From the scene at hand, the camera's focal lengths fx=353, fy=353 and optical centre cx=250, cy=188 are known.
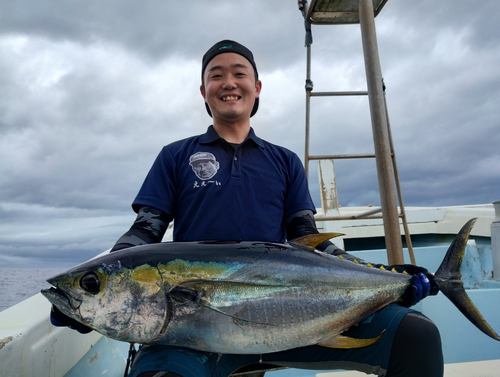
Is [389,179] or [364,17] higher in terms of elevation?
[364,17]

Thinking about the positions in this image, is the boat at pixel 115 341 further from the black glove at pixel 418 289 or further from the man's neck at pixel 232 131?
the man's neck at pixel 232 131

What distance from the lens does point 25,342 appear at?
158cm

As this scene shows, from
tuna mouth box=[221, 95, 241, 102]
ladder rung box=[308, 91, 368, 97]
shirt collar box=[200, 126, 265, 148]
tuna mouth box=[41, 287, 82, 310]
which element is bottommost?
tuna mouth box=[41, 287, 82, 310]

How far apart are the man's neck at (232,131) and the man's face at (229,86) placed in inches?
2.0

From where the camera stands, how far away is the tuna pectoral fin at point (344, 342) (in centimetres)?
130

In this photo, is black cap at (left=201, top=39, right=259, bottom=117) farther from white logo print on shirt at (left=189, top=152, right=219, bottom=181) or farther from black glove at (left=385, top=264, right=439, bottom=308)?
black glove at (left=385, top=264, right=439, bottom=308)

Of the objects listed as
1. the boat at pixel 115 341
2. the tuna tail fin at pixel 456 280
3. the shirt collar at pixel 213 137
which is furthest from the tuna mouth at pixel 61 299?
the tuna tail fin at pixel 456 280

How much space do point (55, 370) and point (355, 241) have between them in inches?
254

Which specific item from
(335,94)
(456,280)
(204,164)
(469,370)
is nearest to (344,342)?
(456,280)

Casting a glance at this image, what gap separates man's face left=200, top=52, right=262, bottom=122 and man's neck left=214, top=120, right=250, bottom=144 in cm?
5

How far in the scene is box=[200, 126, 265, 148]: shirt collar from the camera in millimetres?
2070

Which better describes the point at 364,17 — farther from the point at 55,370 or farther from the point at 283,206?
the point at 55,370

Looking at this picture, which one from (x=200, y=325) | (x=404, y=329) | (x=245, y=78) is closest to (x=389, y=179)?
(x=245, y=78)

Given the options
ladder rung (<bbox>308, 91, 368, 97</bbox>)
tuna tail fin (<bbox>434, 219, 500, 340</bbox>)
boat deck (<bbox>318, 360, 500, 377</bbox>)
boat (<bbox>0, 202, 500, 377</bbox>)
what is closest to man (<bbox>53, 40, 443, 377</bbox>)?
tuna tail fin (<bbox>434, 219, 500, 340</bbox>)
